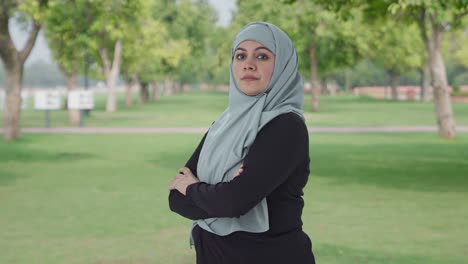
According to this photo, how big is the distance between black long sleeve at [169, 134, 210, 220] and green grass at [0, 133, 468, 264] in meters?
4.00

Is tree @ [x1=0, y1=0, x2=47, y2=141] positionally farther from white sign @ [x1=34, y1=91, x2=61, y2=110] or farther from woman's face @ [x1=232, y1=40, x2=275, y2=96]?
woman's face @ [x1=232, y1=40, x2=275, y2=96]

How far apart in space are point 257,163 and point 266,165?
0.04m

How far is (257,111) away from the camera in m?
2.99

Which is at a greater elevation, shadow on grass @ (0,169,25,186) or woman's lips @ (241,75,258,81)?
woman's lips @ (241,75,258,81)

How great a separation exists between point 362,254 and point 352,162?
8.86 metres

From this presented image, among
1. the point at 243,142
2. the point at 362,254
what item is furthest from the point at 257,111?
the point at 362,254

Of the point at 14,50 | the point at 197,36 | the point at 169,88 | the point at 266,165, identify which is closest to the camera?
the point at 266,165

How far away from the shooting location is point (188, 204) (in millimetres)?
3256

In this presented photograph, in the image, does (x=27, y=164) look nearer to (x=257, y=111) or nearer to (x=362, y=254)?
(x=362, y=254)

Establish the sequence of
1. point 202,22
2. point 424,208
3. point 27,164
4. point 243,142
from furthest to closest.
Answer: point 202,22 < point 27,164 < point 424,208 < point 243,142

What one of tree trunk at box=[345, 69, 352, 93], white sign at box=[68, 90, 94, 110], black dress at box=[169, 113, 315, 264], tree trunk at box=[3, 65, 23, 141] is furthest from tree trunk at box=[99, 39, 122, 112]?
tree trunk at box=[345, 69, 352, 93]

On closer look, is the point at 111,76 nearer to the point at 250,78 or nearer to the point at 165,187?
the point at 165,187

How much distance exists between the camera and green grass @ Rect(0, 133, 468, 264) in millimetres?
7734

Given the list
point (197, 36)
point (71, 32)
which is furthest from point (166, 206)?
point (197, 36)
